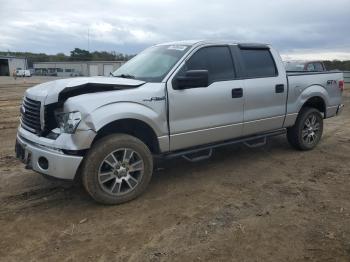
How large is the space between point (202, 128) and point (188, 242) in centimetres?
203

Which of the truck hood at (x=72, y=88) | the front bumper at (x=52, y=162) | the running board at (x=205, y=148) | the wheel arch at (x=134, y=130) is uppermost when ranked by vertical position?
the truck hood at (x=72, y=88)

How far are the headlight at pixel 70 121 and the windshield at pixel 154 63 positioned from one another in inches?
48.3

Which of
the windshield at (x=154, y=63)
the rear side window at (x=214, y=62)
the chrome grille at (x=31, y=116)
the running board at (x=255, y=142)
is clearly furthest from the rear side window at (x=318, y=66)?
the chrome grille at (x=31, y=116)

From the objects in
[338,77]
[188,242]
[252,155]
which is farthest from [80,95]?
[338,77]

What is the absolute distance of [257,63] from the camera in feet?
21.2

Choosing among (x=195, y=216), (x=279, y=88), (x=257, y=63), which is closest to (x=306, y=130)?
(x=279, y=88)

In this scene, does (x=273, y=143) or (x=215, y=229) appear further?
(x=273, y=143)

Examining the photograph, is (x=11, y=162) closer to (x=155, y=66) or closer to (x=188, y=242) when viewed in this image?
(x=155, y=66)

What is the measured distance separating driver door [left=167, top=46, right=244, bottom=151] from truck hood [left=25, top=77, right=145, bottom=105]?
68 cm

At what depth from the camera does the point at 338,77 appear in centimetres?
780

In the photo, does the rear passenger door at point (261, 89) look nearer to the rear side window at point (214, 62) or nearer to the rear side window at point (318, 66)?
the rear side window at point (214, 62)

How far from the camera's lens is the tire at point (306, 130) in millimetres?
7218

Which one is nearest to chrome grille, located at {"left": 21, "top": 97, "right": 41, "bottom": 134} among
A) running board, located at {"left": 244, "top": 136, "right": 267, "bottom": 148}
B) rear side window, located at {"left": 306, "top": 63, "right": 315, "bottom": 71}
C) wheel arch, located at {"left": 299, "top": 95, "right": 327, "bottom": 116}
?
running board, located at {"left": 244, "top": 136, "right": 267, "bottom": 148}

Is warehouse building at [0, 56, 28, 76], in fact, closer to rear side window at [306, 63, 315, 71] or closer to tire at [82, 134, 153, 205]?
rear side window at [306, 63, 315, 71]
